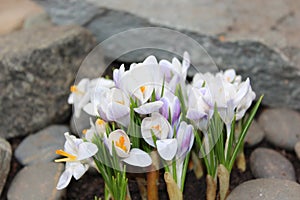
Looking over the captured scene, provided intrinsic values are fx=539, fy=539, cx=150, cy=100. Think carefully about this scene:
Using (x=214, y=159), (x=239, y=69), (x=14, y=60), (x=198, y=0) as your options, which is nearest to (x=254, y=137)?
(x=239, y=69)

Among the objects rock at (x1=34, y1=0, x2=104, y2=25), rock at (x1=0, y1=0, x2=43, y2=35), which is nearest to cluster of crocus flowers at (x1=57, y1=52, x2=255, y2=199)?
rock at (x1=34, y1=0, x2=104, y2=25)

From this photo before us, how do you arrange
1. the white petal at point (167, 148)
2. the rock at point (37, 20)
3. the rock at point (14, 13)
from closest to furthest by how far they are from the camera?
the white petal at point (167, 148) < the rock at point (37, 20) < the rock at point (14, 13)

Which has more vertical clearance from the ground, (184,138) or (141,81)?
(141,81)

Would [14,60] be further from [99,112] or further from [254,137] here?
[254,137]

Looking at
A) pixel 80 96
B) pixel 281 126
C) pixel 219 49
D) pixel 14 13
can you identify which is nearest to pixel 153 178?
pixel 80 96

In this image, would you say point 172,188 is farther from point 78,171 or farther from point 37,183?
point 37,183

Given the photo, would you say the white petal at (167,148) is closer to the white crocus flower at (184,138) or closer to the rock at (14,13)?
the white crocus flower at (184,138)

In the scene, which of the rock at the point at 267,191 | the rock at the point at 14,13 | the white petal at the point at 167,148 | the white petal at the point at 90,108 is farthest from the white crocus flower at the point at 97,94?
the rock at the point at 14,13
